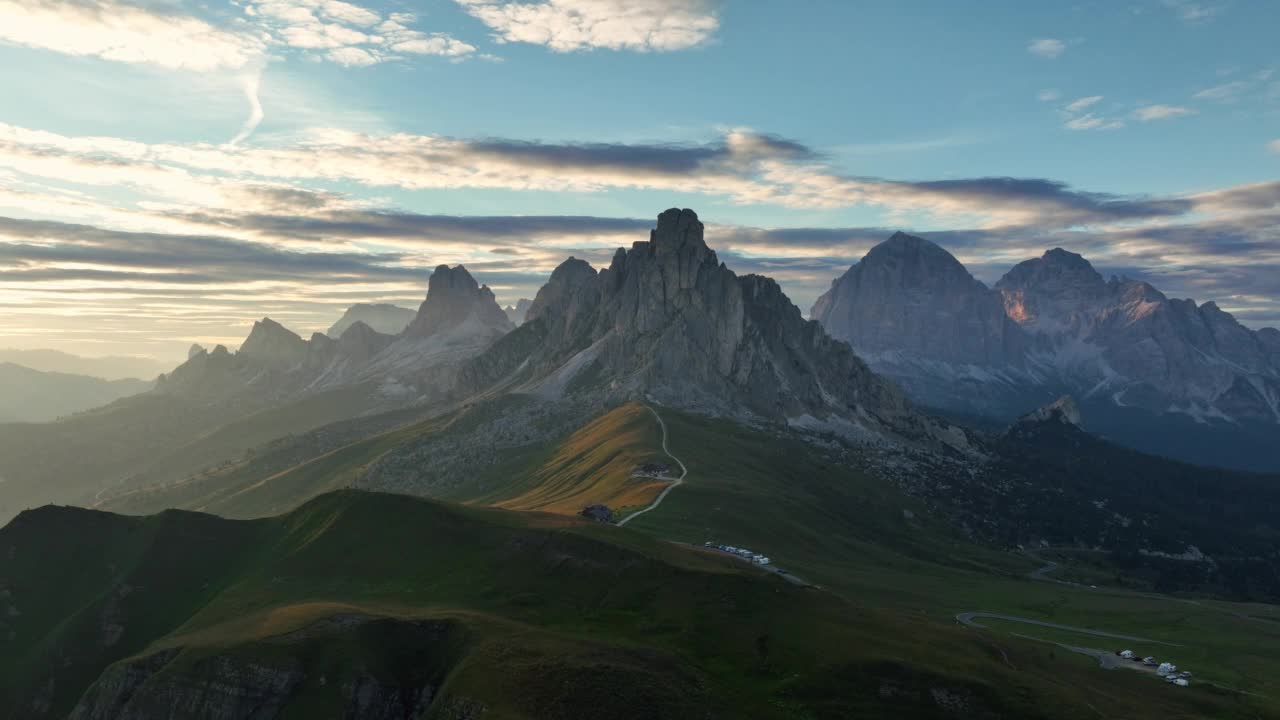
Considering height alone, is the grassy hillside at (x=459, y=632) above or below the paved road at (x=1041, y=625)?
above

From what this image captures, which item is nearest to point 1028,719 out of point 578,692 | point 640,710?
point 640,710

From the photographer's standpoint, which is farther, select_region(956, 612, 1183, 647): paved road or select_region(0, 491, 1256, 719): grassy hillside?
select_region(956, 612, 1183, 647): paved road

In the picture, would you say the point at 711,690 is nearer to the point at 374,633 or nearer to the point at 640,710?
the point at 640,710

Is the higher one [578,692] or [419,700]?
[578,692]

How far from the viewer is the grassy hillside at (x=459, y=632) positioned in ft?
315

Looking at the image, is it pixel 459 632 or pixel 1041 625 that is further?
pixel 1041 625

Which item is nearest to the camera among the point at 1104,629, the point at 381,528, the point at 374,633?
the point at 374,633

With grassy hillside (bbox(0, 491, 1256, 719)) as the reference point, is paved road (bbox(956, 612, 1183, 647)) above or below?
below

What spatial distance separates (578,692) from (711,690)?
15.0 m

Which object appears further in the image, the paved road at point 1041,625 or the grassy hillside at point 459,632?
the paved road at point 1041,625

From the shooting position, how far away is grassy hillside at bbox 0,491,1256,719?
96062mm

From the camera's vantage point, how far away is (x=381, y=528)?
161625 millimetres

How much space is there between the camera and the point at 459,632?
11262 centimetres

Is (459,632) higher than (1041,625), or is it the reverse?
(459,632)
